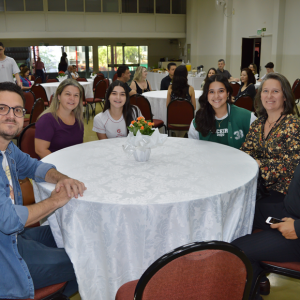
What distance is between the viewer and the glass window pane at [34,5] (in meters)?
14.7

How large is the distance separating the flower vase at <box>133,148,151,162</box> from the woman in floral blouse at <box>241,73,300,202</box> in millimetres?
782

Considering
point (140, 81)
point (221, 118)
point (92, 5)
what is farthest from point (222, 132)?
point (92, 5)

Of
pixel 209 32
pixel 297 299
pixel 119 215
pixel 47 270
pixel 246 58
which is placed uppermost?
pixel 209 32

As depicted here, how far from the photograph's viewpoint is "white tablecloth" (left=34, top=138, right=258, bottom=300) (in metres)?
1.48

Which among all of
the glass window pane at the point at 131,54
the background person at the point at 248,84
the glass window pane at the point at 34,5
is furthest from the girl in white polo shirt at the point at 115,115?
the glass window pane at the point at 131,54

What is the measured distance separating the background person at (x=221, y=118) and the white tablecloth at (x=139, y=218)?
2.93 ft

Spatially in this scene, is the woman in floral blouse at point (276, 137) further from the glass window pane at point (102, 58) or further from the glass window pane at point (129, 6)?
the glass window pane at point (102, 58)

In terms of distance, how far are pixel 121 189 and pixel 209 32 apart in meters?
14.4

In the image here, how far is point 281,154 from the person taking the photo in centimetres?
214

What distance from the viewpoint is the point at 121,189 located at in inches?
63.9

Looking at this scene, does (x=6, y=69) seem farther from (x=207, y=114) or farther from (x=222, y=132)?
(x=222, y=132)

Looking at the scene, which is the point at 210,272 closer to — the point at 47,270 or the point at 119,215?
the point at 119,215

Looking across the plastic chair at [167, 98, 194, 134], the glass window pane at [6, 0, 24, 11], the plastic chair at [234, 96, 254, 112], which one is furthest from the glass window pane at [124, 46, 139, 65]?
the plastic chair at [167, 98, 194, 134]

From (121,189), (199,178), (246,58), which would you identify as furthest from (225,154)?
(246,58)
